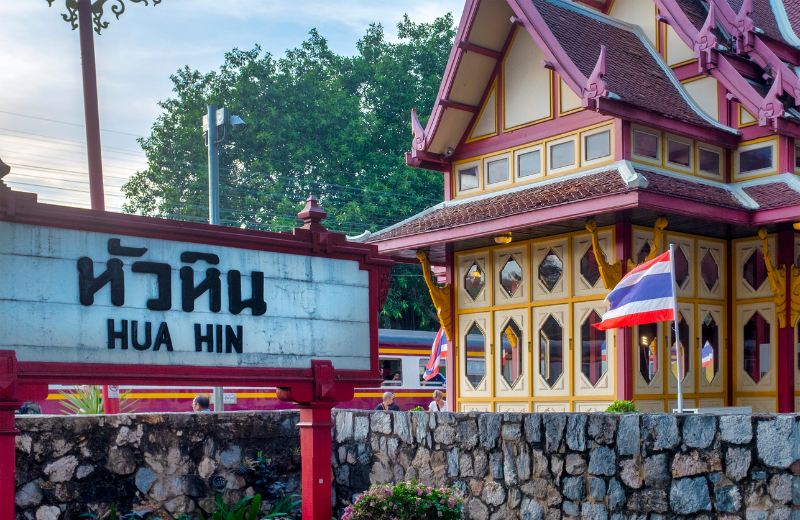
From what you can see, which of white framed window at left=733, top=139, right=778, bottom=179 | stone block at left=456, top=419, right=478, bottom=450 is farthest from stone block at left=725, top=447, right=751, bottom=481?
white framed window at left=733, top=139, right=778, bottom=179

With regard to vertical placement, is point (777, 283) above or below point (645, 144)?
below

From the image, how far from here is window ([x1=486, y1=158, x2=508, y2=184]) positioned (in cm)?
1614

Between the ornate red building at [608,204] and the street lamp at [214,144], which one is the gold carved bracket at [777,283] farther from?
the street lamp at [214,144]

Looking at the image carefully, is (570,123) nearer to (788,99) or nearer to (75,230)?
(788,99)

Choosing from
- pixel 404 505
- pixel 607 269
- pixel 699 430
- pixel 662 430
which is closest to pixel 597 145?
pixel 607 269

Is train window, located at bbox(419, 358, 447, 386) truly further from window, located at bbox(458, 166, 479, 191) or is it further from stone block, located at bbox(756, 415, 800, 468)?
stone block, located at bbox(756, 415, 800, 468)

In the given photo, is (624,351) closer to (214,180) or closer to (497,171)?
(497,171)

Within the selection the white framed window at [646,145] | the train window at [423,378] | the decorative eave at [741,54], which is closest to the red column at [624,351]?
the white framed window at [646,145]

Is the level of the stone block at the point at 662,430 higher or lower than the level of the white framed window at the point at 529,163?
lower

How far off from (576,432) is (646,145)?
6.13m

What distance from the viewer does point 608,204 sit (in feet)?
42.0

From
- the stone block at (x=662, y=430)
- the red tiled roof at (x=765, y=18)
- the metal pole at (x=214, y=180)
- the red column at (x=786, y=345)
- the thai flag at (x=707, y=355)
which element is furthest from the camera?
the metal pole at (x=214, y=180)

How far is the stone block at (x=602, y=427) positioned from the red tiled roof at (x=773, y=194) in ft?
18.7

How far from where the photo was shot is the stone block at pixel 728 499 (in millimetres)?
8625
